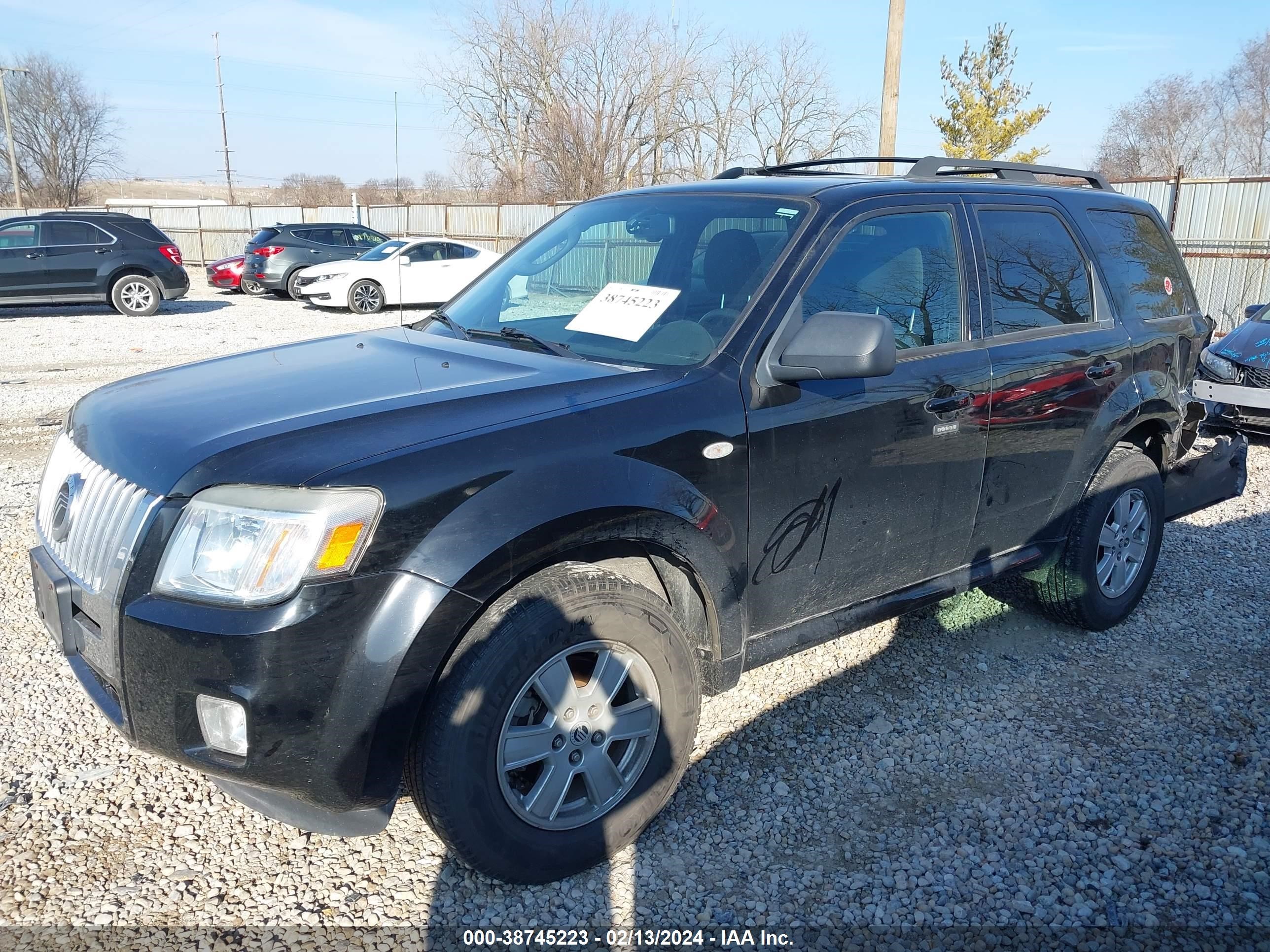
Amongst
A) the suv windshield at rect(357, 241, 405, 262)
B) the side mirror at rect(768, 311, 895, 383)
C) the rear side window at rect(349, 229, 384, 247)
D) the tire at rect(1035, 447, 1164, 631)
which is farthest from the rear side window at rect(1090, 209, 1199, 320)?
the rear side window at rect(349, 229, 384, 247)

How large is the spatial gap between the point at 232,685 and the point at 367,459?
2.02 feet

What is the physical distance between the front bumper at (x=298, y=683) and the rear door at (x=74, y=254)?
16930mm

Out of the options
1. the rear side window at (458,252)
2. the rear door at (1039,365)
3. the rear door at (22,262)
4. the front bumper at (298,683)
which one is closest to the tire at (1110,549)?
the rear door at (1039,365)

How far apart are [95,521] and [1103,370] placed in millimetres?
3847

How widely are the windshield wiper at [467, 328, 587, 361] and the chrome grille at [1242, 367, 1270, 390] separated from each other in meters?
7.52

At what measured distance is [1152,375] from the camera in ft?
14.5

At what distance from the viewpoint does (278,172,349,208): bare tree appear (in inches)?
2734

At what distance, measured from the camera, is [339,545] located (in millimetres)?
2258

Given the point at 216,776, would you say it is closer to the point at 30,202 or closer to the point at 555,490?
the point at 555,490

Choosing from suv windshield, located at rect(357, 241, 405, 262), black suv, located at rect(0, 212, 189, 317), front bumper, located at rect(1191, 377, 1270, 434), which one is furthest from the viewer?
suv windshield, located at rect(357, 241, 405, 262)

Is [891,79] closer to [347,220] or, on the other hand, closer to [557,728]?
[557,728]

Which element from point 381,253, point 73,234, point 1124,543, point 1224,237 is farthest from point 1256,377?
point 73,234

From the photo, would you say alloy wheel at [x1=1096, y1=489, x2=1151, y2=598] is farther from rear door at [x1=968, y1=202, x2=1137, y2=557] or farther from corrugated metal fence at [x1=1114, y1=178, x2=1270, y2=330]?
corrugated metal fence at [x1=1114, y1=178, x2=1270, y2=330]

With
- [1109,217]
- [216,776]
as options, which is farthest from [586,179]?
[216,776]
